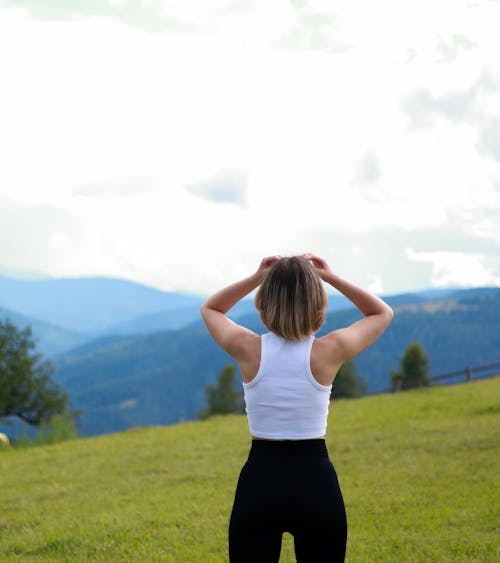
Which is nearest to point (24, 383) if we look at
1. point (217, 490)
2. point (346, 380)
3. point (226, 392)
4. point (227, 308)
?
point (226, 392)

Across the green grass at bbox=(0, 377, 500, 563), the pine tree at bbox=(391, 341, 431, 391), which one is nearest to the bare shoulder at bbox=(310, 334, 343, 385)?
the green grass at bbox=(0, 377, 500, 563)

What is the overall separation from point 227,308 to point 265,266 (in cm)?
37

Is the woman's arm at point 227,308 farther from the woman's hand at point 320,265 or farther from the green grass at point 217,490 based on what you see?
the green grass at point 217,490

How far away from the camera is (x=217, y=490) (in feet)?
36.8

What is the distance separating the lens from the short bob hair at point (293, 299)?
329cm

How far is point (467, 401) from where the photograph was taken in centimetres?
2027

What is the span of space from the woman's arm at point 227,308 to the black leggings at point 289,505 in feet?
1.65

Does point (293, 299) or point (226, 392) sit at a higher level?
point (293, 299)

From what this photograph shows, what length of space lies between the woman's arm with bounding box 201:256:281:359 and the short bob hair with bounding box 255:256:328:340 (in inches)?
5.7

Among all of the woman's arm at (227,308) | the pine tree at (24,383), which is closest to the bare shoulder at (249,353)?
the woman's arm at (227,308)

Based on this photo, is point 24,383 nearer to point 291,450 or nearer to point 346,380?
point 346,380

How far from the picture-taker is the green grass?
8.05 meters

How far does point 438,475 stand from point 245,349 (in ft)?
28.6

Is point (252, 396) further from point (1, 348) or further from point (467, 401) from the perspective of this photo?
point (1, 348)
